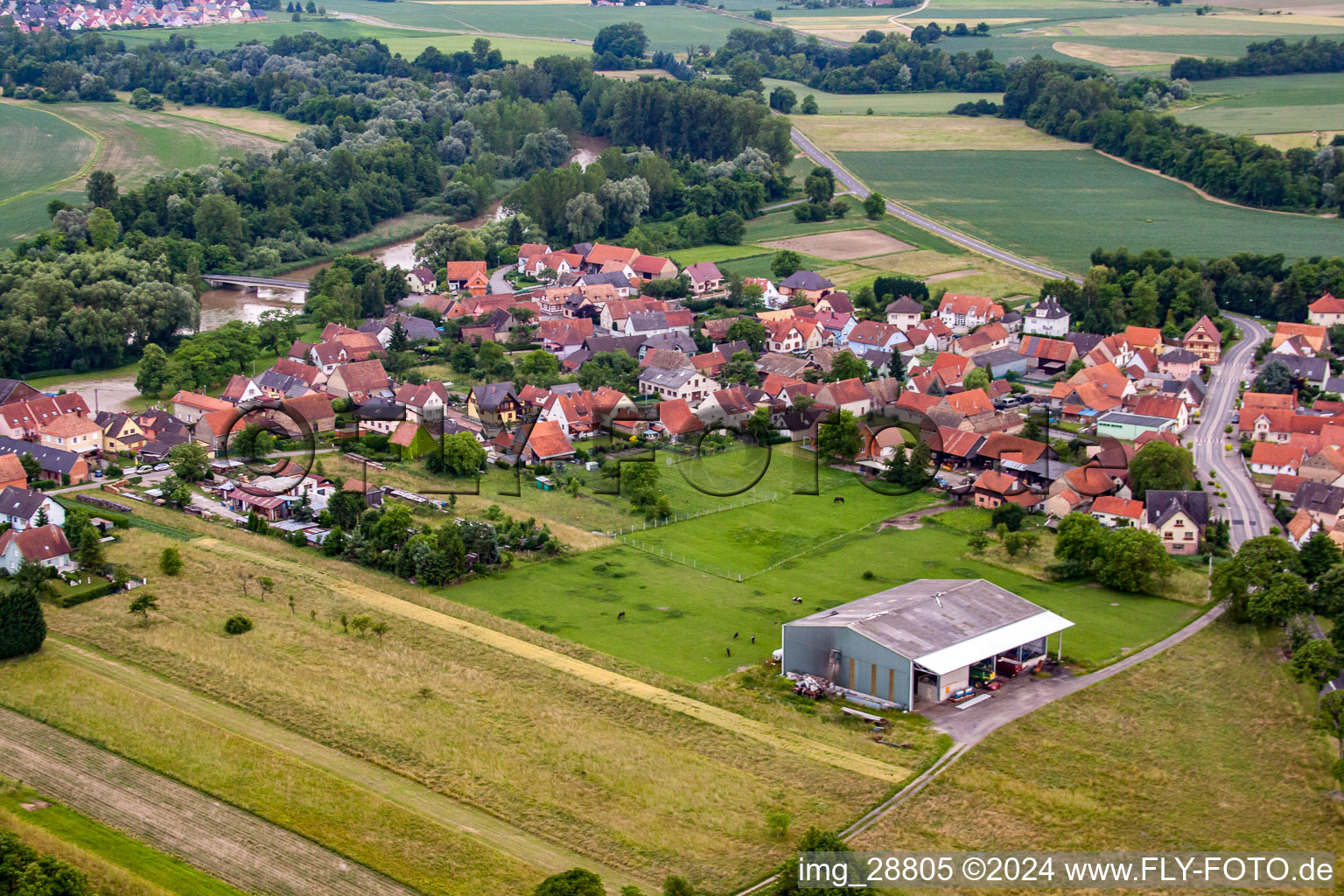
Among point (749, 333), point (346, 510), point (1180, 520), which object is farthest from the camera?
point (749, 333)

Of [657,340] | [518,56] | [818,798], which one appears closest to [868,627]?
[818,798]

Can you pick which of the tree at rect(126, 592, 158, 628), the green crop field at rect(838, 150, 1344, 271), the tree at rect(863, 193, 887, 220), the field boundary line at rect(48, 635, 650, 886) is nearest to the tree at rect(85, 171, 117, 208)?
A: the tree at rect(863, 193, 887, 220)

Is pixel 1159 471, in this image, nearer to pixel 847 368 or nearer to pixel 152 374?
pixel 847 368

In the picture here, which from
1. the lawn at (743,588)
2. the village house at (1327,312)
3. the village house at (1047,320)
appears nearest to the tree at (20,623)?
the lawn at (743,588)

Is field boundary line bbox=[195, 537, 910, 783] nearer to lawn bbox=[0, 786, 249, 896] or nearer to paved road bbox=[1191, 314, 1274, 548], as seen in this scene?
lawn bbox=[0, 786, 249, 896]

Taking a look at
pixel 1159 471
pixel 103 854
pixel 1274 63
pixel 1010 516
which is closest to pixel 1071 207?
pixel 1274 63

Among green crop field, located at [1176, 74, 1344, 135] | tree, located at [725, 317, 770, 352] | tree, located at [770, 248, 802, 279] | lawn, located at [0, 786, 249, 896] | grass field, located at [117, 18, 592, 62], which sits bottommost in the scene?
lawn, located at [0, 786, 249, 896]

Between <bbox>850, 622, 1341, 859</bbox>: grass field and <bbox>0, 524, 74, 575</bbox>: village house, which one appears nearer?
<bbox>850, 622, 1341, 859</bbox>: grass field

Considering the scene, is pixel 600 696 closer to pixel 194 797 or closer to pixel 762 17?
pixel 194 797
